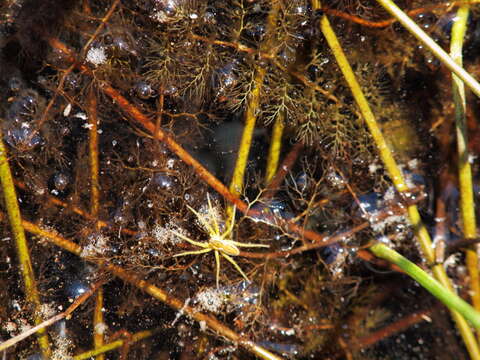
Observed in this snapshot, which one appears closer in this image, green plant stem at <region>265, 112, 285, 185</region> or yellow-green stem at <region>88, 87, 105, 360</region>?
yellow-green stem at <region>88, 87, 105, 360</region>

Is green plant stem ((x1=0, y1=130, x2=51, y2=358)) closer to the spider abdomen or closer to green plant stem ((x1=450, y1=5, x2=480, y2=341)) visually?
the spider abdomen

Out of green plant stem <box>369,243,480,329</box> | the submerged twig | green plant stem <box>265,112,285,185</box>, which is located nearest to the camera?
green plant stem <box>369,243,480,329</box>

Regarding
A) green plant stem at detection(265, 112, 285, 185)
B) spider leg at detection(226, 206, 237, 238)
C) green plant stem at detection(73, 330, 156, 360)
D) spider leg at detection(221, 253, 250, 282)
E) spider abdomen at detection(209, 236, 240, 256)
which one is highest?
green plant stem at detection(265, 112, 285, 185)

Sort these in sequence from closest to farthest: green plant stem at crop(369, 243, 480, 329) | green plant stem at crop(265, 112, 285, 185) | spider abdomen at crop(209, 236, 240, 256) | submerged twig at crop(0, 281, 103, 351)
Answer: green plant stem at crop(369, 243, 480, 329) < submerged twig at crop(0, 281, 103, 351) < spider abdomen at crop(209, 236, 240, 256) < green plant stem at crop(265, 112, 285, 185)

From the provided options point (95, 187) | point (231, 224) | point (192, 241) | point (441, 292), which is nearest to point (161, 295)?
point (192, 241)

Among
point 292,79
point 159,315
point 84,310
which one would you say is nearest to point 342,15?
point 292,79

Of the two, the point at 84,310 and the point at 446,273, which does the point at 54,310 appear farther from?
the point at 446,273

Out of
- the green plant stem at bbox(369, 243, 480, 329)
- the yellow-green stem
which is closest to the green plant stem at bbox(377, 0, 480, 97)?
the green plant stem at bbox(369, 243, 480, 329)
